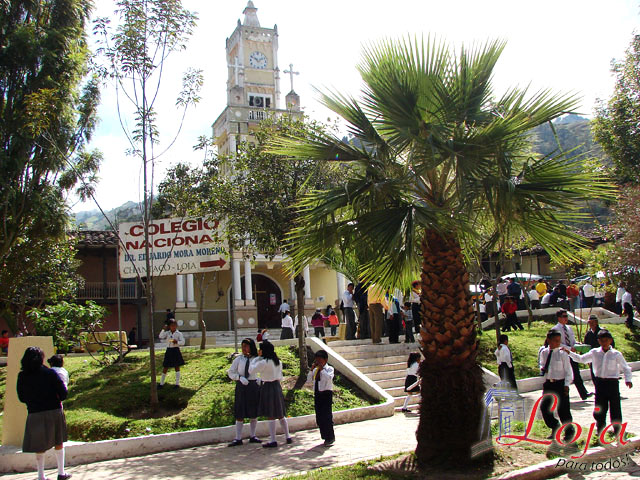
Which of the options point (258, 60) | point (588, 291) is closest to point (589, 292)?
point (588, 291)

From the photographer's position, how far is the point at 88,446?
9211mm

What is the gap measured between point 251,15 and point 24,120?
31451 mm

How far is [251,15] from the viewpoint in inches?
1714

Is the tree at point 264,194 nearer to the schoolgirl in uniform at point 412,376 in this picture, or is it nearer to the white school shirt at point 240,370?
the schoolgirl in uniform at point 412,376

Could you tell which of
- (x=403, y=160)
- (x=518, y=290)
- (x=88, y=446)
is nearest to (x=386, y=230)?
(x=403, y=160)

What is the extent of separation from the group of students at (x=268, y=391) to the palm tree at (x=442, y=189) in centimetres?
225

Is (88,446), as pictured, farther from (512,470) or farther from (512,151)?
(512,151)

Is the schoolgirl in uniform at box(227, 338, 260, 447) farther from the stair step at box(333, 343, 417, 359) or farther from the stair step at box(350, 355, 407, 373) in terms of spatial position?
the stair step at box(333, 343, 417, 359)

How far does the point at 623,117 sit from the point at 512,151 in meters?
17.2

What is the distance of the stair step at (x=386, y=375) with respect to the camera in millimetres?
14359

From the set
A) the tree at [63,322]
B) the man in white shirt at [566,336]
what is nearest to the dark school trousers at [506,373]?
the man in white shirt at [566,336]

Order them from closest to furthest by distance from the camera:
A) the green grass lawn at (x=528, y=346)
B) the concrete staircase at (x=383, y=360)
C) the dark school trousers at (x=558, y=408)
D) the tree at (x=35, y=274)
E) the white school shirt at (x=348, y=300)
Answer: the dark school trousers at (x=558, y=408), the concrete staircase at (x=383, y=360), the green grass lawn at (x=528, y=346), the tree at (x=35, y=274), the white school shirt at (x=348, y=300)

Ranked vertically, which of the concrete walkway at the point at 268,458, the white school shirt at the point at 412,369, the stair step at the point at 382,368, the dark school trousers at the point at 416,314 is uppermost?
the dark school trousers at the point at 416,314

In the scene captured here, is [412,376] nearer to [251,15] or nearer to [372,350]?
[372,350]
